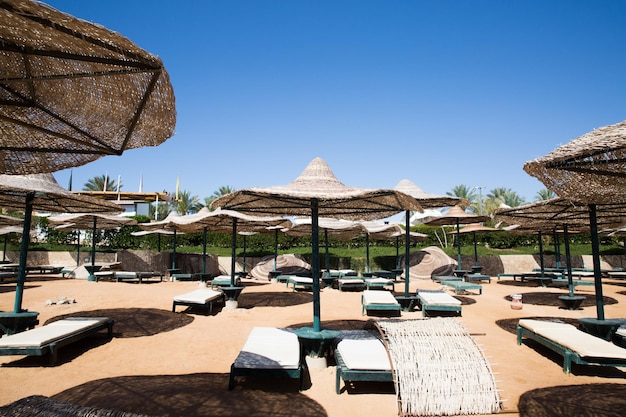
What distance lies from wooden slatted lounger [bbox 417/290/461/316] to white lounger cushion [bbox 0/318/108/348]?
647 cm

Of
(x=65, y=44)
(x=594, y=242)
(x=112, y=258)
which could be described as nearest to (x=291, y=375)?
(x=65, y=44)

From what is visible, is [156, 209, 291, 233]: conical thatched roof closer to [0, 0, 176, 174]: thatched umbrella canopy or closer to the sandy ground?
the sandy ground

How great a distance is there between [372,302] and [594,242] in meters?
4.26

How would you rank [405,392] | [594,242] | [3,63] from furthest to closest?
[594,242] < [405,392] < [3,63]

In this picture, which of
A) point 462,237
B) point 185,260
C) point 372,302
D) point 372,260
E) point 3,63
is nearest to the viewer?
point 3,63

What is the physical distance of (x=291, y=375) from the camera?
13.2 feet

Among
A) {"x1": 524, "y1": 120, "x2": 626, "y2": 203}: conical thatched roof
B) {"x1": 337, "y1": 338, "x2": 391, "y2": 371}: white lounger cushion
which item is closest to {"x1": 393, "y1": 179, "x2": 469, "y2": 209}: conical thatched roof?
{"x1": 524, "y1": 120, "x2": 626, "y2": 203}: conical thatched roof

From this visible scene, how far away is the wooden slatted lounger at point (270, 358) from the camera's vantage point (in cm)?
400

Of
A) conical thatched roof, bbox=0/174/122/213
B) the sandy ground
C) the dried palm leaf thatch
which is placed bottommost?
the sandy ground

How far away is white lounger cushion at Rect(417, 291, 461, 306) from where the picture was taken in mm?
8023

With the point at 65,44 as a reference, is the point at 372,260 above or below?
below

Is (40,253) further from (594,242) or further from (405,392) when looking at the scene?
(594,242)

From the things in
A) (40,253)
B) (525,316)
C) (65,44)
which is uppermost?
(65,44)

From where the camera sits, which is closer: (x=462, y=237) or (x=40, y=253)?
(x=40, y=253)
